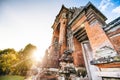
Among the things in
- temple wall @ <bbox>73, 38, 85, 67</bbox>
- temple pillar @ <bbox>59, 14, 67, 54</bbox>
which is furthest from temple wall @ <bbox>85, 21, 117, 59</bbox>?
temple pillar @ <bbox>59, 14, 67, 54</bbox>

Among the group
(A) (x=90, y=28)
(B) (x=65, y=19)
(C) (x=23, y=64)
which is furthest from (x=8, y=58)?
(A) (x=90, y=28)

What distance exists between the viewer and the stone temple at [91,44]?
A: 239 cm

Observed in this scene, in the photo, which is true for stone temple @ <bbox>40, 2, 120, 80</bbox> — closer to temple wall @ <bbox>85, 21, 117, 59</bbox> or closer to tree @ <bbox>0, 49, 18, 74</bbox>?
temple wall @ <bbox>85, 21, 117, 59</bbox>

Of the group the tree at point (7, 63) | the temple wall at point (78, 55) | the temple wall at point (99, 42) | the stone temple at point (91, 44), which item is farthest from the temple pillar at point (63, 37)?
the tree at point (7, 63)

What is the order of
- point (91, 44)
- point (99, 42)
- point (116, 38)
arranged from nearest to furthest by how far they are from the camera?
1. point (116, 38)
2. point (99, 42)
3. point (91, 44)

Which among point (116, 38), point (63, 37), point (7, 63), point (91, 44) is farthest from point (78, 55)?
point (7, 63)

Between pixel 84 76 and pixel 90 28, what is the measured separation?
2122mm

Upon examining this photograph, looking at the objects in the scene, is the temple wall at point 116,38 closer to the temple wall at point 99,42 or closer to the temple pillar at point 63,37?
the temple wall at point 99,42

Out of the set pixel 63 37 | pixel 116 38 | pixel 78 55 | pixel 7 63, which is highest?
pixel 63 37

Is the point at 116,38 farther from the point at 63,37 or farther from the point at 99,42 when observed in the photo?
the point at 63,37

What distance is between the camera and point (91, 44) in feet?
10.6

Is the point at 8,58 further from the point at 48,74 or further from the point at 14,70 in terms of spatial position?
the point at 48,74

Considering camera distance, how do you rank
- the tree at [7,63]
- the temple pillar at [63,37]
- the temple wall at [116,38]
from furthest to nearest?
the tree at [7,63] → the temple pillar at [63,37] → the temple wall at [116,38]

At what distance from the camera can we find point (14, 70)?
1182 inches
